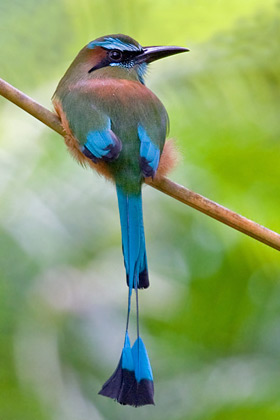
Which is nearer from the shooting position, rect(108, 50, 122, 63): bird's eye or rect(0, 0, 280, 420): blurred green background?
rect(0, 0, 280, 420): blurred green background

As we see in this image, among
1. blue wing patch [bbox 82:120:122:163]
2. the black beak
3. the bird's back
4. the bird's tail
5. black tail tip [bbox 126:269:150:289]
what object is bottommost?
black tail tip [bbox 126:269:150:289]

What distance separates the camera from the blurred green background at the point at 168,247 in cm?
197

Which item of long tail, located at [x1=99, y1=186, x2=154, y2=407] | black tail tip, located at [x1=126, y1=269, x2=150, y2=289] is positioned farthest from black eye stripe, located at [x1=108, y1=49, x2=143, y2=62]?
black tail tip, located at [x1=126, y1=269, x2=150, y2=289]

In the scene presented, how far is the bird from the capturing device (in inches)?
69.1

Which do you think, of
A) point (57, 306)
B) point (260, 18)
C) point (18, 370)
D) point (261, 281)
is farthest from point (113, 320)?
point (260, 18)

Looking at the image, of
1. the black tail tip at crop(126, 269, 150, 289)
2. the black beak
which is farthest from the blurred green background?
the black tail tip at crop(126, 269, 150, 289)

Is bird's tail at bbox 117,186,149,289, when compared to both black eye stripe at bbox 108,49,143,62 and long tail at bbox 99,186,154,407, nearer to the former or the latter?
long tail at bbox 99,186,154,407

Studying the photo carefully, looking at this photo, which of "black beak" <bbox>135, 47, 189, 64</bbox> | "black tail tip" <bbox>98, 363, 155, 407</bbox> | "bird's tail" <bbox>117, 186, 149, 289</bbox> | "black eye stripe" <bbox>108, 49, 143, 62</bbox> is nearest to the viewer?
"black tail tip" <bbox>98, 363, 155, 407</bbox>

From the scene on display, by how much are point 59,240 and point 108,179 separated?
0.73ft

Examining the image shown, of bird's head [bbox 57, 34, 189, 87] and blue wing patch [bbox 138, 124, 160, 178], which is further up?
bird's head [bbox 57, 34, 189, 87]

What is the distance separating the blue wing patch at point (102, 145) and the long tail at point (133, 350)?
95 millimetres

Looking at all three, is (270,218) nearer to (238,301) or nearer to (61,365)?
(238,301)

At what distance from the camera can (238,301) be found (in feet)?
6.36

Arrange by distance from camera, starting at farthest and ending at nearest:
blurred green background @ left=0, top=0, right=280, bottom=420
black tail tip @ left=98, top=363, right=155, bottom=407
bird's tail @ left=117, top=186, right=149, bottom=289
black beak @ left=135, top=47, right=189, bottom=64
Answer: black beak @ left=135, top=47, right=189, bottom=64 → blurred green background @ left=0, top=0, right=280, bottom=420 → bird's tail @ left=117, top=186, right=149, bottom=289 → black tail tip @ left=98, top=363, right=155, bottom=407
